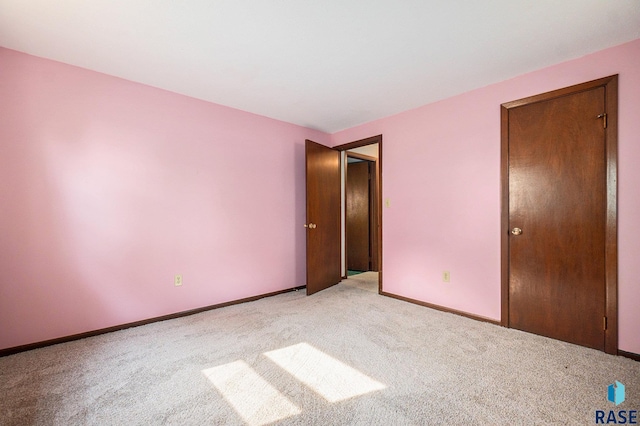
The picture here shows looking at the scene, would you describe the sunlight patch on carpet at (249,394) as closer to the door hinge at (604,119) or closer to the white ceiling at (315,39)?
the white ceiling at (315,39)

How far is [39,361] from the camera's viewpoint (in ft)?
6.56

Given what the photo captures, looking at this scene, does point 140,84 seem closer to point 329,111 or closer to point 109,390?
point 329,111

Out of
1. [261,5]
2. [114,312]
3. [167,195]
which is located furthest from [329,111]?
[114,312]

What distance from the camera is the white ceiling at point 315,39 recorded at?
1.69 metres

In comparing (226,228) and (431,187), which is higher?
(431,187)

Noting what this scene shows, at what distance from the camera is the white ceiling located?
1687 millimetres

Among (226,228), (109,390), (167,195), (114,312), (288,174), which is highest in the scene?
(288,174)

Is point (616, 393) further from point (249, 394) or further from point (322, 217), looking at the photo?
point (322, 217)

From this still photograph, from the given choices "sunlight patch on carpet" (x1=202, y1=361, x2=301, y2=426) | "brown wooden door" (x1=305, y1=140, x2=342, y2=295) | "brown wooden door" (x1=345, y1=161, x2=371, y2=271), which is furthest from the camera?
"brown wooden door" (x1=345, y1=161, x2=371, y2=271)

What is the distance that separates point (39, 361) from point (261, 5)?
294 centimetres

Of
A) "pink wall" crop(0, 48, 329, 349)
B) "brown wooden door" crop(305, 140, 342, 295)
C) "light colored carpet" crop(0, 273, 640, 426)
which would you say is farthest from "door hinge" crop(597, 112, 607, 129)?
"pink wall" crop(0, 48, 329, 349)

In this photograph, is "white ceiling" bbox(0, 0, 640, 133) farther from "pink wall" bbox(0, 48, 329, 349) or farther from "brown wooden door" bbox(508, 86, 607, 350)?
"brown wooden door" bbox(508, 86, 607, 350)

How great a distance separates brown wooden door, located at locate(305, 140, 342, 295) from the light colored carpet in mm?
1140

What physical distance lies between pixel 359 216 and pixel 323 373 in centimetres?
374
